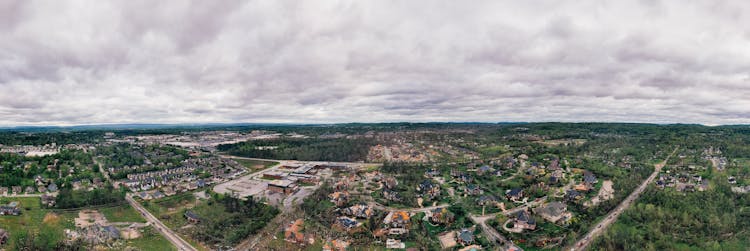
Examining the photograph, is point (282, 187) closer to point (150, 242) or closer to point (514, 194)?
point (150, 242)

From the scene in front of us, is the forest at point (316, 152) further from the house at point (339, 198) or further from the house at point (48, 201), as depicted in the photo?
the house at point (48, 201)

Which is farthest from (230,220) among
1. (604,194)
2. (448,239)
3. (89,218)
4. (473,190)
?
(604,194)

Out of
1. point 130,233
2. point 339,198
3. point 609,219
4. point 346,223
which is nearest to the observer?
point 130,233

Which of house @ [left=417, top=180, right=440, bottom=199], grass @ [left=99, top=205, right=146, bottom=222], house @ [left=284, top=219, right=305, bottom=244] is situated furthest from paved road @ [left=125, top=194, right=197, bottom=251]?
house @ [left=417, top=180, right=440, bottom=199]

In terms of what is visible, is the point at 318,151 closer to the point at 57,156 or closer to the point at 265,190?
the point at 265,190

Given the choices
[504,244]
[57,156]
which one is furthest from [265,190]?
[57,156]

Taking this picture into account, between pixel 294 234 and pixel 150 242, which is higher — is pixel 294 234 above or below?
above

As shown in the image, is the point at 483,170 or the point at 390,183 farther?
the point at 483,170

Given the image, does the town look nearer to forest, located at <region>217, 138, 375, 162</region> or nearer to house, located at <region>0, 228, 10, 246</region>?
house, located at <region>0, 228, 10, 246</region>
